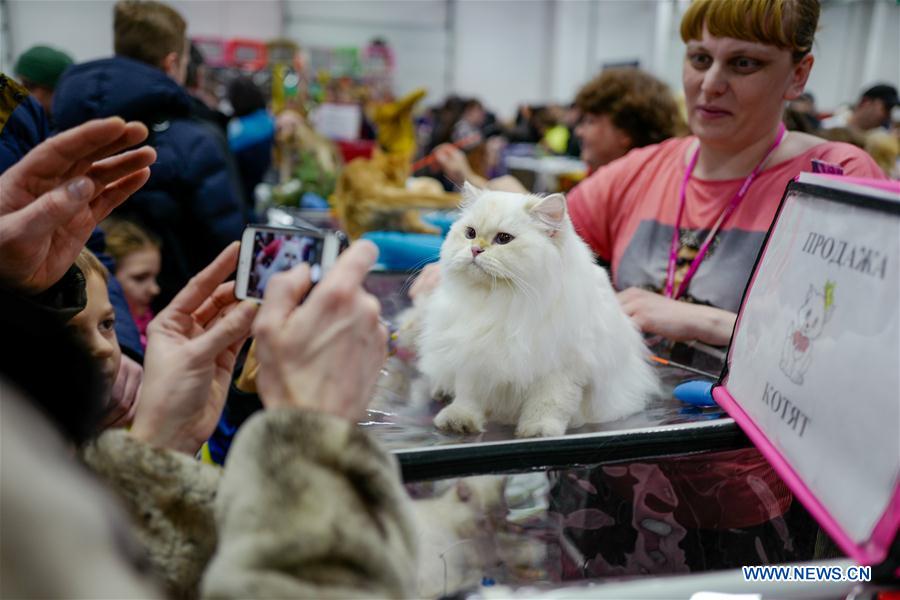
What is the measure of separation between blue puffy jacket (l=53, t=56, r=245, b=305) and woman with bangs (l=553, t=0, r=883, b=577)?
125cm

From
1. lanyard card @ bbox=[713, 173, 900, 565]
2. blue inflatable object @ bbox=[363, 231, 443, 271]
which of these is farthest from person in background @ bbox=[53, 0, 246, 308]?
lanyard card @ bbox=[713, 173, 900, 565]

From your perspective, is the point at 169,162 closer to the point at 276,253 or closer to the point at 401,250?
the point at 401,250

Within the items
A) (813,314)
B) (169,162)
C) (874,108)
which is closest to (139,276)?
(169,162)

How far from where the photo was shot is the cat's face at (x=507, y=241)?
3.24 feet

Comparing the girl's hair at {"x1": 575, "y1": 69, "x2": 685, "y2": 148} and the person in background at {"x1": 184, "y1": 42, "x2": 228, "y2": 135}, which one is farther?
the person in background at {"x1": 184, "y1": 42, "x2": 228, "y2": 135}

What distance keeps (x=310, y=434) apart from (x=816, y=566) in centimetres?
49

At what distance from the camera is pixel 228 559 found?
0.47 m

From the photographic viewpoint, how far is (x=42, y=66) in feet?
9.90

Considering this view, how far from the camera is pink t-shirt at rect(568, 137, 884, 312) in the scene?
4.04 feet

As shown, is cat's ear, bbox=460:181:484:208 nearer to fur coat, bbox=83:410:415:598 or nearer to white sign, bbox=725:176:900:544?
white sign, bbox=725:176:900:544

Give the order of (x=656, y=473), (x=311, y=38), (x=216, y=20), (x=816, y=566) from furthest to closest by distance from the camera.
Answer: (x=311, y=38)
(x=216, y=20)
(x=656, y=473)
(x=816, y=566)

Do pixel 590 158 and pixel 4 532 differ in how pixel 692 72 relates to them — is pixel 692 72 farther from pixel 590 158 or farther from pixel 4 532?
pixel 4 532

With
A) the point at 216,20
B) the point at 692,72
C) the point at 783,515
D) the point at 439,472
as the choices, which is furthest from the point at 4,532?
the point at 216,20

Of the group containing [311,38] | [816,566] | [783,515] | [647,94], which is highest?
[311,38]
